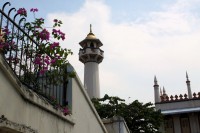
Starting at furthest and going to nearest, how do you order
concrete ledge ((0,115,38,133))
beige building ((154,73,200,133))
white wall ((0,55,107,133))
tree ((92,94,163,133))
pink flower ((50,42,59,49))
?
beige building ((154,73,200,133)) < tree ((92,94,163,133)) < pink flower ((50,42,59,49)) < white wall ((0,55,107,133)) < concrete ledge ((0,115,38,133))

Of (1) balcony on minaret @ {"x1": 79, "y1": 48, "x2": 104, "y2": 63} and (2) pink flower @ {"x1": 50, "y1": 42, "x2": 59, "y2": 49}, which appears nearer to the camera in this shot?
(2) pink flower @ {"x1": 50, "y1": 42, "x2": 59, "y2": 49}

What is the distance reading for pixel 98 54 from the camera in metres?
33.7

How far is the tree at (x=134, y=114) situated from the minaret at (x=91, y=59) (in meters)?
8.48

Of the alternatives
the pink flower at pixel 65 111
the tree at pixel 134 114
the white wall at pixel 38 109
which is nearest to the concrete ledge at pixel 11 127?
the white wall at pixel 38 109

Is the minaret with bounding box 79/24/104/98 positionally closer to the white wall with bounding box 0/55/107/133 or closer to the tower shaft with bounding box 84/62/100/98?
the tower shaft with bounding box 84/62/100/98

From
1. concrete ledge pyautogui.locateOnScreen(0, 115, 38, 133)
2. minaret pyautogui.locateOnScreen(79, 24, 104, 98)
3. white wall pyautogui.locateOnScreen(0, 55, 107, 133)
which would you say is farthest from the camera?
minaret pyautogui.locateOnScreen(79, 24, 104, 98)

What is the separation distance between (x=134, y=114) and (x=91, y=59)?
12.5 metres

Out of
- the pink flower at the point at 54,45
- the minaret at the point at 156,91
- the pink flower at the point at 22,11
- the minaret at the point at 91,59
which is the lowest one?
the pink flower at the point at 54,45

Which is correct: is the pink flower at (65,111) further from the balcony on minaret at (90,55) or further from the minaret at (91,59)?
the balcony on minaret at (90,55)

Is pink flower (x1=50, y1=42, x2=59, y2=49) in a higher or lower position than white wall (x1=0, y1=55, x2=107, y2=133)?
higher

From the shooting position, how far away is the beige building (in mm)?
28672

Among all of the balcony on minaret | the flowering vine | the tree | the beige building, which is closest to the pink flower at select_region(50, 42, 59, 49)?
the flowering vine

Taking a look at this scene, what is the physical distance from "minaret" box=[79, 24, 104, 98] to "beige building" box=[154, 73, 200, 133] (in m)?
7.42

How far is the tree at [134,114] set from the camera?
22641 mm
